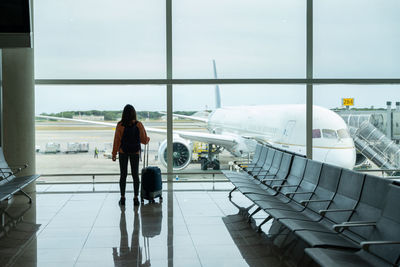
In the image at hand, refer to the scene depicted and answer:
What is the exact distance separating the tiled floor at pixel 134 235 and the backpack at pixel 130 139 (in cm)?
80

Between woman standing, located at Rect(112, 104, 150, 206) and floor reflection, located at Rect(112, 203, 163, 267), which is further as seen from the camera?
A: woman standing, located at Rect(112, 104, 150, 206)

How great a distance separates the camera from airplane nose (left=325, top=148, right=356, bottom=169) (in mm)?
9047

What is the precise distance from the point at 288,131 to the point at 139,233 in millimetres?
4960

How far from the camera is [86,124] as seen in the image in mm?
8266

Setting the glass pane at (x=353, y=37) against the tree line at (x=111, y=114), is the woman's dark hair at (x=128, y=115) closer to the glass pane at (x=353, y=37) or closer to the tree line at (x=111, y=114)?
the tree line at (x=111, y=114)

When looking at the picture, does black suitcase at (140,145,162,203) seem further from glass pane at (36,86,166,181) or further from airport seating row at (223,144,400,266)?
glass pane at (36,86,166,181)

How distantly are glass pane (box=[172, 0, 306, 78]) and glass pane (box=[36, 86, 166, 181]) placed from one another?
3.59 feet

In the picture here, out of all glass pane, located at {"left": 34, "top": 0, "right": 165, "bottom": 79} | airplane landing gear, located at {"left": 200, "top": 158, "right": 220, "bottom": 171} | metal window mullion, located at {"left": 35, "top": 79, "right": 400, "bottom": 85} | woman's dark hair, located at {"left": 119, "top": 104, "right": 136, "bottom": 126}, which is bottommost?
airplane landing gear, located at {"left": 200, "top": 158, "right": 220, "bottom": 171}

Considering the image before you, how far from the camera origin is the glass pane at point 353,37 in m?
8.22

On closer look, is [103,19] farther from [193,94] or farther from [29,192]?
[29,192]

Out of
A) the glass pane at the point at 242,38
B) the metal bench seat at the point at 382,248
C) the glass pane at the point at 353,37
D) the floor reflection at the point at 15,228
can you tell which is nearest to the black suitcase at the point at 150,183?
the floor reflection at the point at 15,228

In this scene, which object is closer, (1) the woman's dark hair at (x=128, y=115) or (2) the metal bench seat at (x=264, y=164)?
(1) the woman's dark hair at (x=128, y=115)

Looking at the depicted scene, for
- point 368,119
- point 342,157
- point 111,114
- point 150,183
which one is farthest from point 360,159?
point 111,114

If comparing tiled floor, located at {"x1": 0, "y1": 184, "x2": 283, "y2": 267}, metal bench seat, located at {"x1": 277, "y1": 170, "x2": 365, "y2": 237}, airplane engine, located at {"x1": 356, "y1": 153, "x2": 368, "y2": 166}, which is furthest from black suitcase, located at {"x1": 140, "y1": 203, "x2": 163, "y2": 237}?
airplane engine, located at {"x1": 356, "y1": 153, "x2": 368, "y2": 166}
